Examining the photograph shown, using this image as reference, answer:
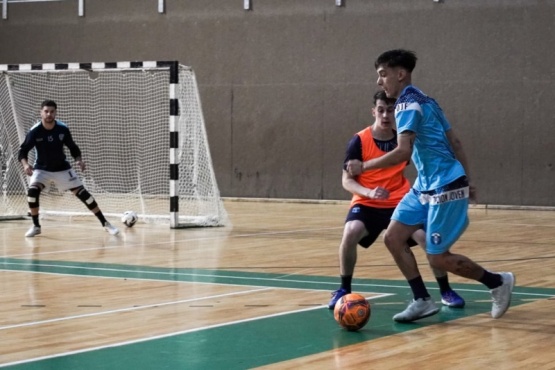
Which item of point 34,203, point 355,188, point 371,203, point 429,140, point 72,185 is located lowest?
point 34,203

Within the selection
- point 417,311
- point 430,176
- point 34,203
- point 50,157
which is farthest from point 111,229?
point 430,176

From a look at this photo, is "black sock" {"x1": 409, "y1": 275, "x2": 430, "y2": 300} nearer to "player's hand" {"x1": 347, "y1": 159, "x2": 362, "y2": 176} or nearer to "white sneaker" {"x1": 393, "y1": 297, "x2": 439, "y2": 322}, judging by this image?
"white sneaker" {"x1": 393, "y1": 297, "x2": 439, "y2": 322}

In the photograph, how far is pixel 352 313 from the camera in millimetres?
6770

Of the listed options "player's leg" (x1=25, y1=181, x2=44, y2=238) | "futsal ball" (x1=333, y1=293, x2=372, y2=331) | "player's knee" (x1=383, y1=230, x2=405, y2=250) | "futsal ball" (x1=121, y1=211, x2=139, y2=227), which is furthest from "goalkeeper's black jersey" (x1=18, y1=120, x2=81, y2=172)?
"futsal ball" (x1=333, y1=293, x2=372, y2=331)

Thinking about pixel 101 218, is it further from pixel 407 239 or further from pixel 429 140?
pixel 429 140

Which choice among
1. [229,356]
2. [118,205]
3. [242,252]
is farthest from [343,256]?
[118,205]

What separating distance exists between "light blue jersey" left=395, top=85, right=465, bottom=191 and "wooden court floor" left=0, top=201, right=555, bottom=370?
0.94 meters

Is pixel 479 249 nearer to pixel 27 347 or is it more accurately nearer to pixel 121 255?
pixel 121 255

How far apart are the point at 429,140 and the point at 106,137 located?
50.3 feet

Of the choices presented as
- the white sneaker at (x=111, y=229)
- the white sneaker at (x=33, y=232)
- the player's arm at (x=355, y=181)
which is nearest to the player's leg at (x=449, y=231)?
the player's arm at (x=355, y=181)

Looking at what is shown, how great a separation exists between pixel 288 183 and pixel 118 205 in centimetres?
377

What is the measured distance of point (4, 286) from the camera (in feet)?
29.9

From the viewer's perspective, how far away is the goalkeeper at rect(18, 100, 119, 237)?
46.8 feet

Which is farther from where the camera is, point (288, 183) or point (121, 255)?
point (288, 183)
